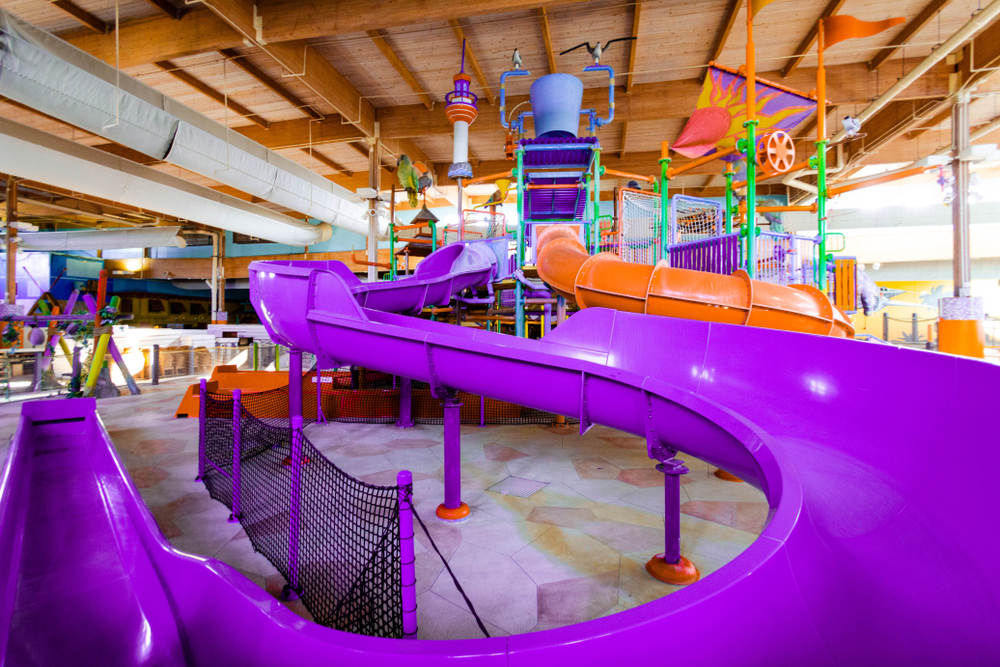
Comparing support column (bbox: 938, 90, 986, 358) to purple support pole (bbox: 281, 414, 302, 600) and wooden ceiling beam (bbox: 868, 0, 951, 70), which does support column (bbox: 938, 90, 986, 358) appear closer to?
wooden ceiling beam (bbox: 868, 0, 951, 70)

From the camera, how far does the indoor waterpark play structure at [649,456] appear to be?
99 cm

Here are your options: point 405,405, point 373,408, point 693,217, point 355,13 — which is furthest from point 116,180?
point 693,217

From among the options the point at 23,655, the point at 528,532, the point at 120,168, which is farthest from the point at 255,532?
the point at 120,168

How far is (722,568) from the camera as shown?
90 centimetres

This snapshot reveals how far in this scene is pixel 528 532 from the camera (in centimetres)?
350

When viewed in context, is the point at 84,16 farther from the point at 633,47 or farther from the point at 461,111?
the point at 633,47

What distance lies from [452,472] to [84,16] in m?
7.95

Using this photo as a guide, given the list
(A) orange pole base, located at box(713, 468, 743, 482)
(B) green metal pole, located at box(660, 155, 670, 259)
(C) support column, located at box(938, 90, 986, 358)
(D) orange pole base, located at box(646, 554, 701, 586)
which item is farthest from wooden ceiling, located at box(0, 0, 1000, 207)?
(D) orange pole base, located at box(646, 554, 701, 586)

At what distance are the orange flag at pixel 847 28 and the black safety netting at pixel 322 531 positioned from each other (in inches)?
230

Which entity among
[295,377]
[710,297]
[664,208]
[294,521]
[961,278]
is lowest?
[294,521]

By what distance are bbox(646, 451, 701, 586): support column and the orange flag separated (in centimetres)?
458

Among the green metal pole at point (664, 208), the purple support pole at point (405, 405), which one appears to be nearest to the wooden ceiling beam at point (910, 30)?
the green metal pole at point (664, 208)

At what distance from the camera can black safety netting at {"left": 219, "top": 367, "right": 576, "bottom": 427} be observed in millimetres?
7379

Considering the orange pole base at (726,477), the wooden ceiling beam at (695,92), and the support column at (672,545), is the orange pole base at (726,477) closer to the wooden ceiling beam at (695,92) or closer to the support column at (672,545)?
the support column at (672,545)
